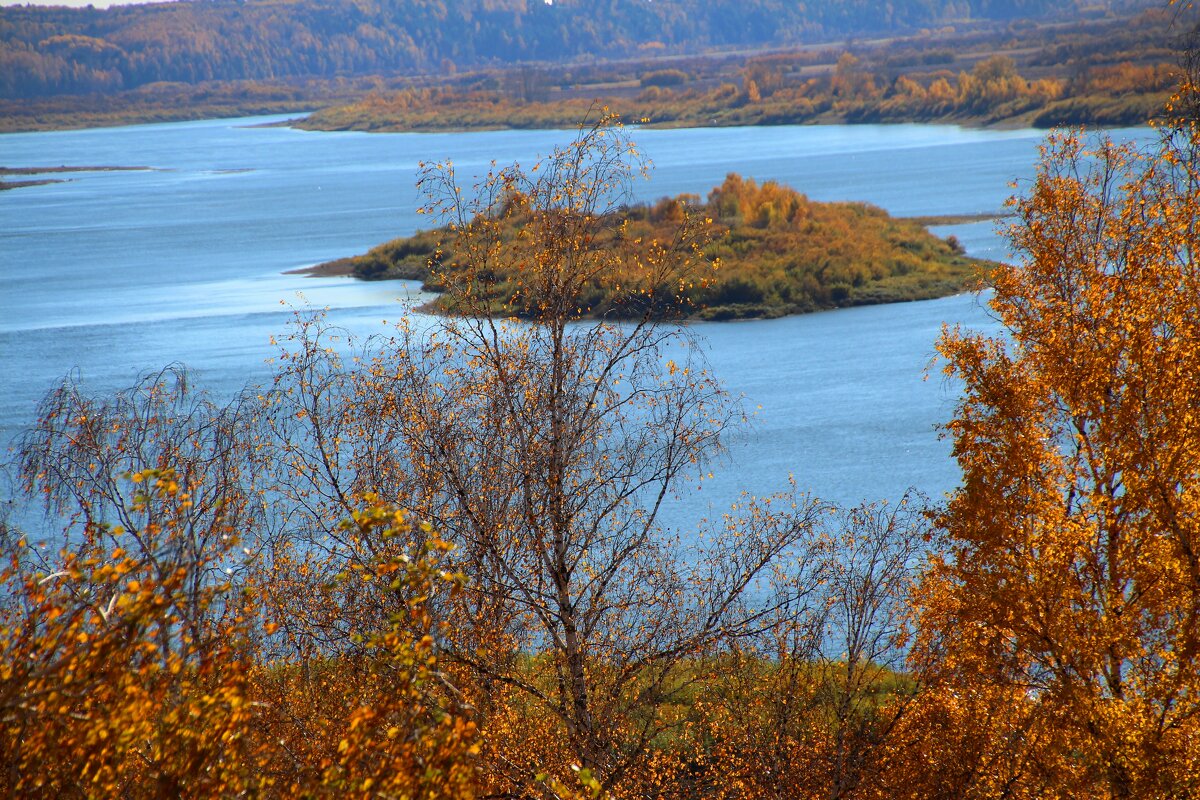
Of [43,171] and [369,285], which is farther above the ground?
[43,171]

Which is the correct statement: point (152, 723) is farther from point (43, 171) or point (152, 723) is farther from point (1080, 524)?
point (43, 171)

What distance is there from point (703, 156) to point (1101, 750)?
110 m

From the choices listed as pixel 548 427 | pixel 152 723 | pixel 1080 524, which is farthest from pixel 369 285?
pixel 152 723

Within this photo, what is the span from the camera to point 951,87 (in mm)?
147875

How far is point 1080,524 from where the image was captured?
1008 cm

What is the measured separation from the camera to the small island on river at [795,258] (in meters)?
53.0

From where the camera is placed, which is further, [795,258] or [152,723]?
[795,258]

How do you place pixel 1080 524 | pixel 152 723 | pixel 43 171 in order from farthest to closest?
pixel 43 171 → pixel 1080 524 → pixel 152 723

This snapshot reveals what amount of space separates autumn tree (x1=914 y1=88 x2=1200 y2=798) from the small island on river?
35665 mm

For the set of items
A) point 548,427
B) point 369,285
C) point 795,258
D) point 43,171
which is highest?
point 43,171

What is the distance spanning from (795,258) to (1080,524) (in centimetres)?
4776

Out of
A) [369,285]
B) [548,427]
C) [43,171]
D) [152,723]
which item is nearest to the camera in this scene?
[152,723]

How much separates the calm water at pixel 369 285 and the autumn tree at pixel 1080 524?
968cm

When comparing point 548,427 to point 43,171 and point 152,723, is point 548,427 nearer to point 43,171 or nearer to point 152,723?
point 152,723
